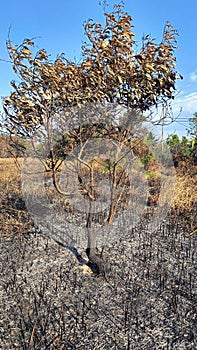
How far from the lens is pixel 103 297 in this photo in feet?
8.48

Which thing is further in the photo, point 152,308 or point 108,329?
point 152,308

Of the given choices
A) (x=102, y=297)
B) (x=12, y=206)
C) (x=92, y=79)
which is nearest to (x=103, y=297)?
(x=102, y=297)

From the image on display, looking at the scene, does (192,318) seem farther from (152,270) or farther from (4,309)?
(4,309)

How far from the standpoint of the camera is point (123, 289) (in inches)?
106

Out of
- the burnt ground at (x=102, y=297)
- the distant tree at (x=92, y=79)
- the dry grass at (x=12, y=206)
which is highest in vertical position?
the distant tree at (x=92, y=79)

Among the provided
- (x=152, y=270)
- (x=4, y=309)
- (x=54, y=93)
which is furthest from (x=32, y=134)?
(x=152, y=270)

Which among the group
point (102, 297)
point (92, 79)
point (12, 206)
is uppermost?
point (92, 79)

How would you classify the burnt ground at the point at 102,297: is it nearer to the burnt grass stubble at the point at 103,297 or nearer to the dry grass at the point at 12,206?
the burnt grass stubble at the point at 103,297

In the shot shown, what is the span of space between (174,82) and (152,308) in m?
1.95

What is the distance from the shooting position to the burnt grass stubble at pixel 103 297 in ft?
6.99

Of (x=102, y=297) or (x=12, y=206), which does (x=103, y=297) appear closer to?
(x=102, y=297)

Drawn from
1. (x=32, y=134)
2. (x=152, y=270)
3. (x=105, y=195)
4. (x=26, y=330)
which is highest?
(x=32, y=134)

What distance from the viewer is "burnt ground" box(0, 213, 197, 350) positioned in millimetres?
2129

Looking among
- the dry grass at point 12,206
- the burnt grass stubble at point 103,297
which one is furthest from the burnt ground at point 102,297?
the dry grass at point 12,206
